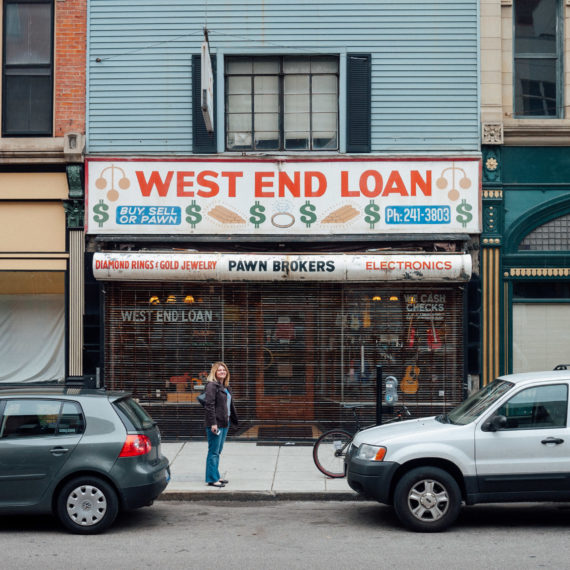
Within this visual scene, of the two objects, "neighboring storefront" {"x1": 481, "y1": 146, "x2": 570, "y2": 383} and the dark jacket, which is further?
"neighboring storefront" {"x1": 481, "y1": 146, "x2": 570, "y2": 383}

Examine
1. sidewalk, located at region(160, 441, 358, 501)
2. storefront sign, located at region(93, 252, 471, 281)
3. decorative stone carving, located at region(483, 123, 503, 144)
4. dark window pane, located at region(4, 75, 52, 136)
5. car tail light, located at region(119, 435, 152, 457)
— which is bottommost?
sidewalk, located at region(160, 441, 358, 501)

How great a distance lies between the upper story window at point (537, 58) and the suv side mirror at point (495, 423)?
8.11m

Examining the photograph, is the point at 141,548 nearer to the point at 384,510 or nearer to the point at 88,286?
the point at 384,510

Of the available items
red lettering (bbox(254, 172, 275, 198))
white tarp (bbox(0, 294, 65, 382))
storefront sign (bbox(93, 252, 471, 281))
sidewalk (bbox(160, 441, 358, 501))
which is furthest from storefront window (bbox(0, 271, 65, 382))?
red lettering (bbox(254, 172, 275, 198))

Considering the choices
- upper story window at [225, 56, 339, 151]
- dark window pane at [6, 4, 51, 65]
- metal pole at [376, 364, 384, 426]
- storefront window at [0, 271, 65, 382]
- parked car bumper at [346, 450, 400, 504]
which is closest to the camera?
parked car bumper at [346, 450, 400, 504]

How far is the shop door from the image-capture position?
47.6 ft

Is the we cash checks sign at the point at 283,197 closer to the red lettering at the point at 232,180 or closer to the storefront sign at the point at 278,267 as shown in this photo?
the red lettering at the point at 232,180

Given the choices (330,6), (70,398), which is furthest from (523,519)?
(330,6)

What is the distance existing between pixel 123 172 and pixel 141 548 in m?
8.17

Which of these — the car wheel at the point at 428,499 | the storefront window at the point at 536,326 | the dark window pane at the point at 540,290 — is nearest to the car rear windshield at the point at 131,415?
the car wheel at the point at 428,499

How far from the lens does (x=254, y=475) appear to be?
1157cm

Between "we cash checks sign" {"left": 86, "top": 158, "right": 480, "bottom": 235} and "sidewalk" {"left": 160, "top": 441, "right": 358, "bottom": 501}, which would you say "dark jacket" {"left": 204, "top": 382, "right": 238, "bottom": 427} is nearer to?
"sidewalk" {"left": 160, "top": 441, "right": 358, "bottom": 501}

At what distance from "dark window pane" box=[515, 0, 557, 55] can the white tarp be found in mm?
9739

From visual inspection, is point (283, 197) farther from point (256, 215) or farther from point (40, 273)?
point (40, 273)
